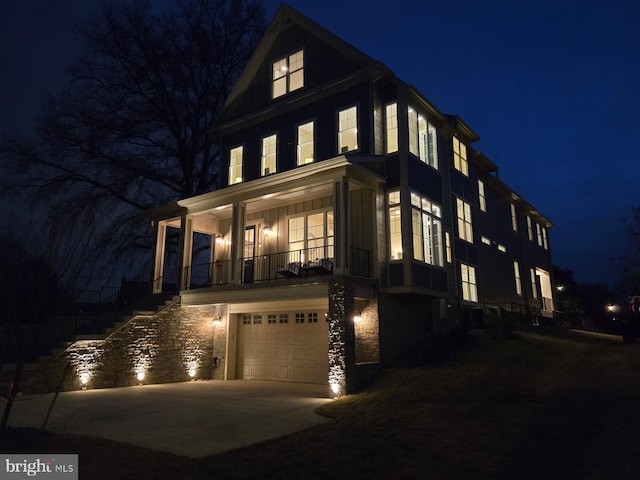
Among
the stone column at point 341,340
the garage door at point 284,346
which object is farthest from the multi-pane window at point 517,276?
the stone column at point 341,340

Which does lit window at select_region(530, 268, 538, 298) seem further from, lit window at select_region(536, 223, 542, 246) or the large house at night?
the large house at night

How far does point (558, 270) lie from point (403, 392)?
32.8 m

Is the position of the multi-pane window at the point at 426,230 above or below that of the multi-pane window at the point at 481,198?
below

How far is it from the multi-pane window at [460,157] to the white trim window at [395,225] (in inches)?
196

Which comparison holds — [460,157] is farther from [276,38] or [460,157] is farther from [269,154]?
[276,38]

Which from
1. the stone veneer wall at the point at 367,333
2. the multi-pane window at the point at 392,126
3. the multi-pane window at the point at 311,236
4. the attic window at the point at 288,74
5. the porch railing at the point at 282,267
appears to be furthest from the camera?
the attic window at the point at 288,74

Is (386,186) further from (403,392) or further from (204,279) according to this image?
(204,279)

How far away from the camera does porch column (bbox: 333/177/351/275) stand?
11836 mm

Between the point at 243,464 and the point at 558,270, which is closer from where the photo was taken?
the point at 243,464

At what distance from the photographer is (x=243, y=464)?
6.07 m

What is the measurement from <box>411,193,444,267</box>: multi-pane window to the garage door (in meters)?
3.79

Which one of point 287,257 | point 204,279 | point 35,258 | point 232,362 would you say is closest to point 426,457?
point 35,258

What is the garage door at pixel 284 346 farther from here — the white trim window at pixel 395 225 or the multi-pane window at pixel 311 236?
the white trim window at pixel 395 225

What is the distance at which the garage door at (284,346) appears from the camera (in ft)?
48.0
